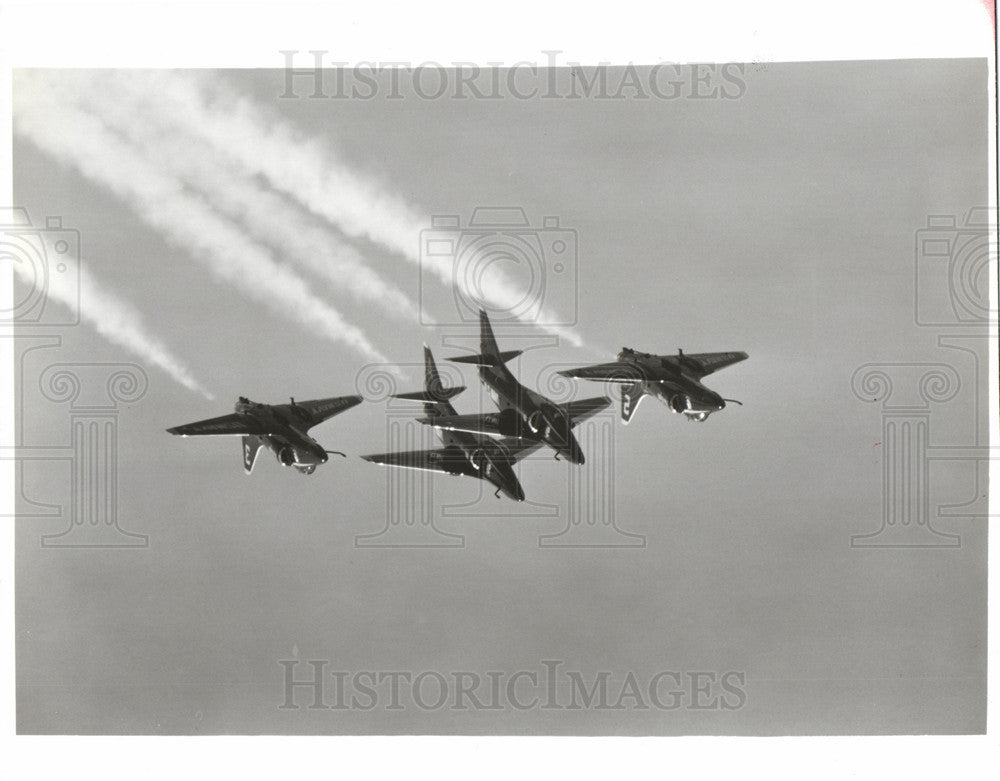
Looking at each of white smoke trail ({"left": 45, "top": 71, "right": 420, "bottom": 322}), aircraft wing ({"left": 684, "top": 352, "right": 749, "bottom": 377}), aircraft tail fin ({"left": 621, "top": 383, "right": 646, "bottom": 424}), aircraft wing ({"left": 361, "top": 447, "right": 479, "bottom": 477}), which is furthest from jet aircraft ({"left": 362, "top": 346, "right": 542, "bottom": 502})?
aircraft wing ({"left": 684, "top": 352, "right": 749, "bottom": 377})

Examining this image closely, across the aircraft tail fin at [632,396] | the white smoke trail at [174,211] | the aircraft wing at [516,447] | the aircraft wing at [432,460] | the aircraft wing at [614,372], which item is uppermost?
the white smoke trail at [174,211]

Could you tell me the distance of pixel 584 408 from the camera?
6051mm

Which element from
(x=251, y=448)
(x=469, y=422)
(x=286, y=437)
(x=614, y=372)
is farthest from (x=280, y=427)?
(x=614, y=372)

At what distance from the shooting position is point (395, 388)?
604 cm

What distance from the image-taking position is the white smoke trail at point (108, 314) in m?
6.02

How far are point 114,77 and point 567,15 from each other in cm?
432

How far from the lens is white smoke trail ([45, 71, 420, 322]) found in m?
6.00

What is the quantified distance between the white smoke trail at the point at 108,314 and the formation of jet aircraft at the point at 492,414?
31.7 inches

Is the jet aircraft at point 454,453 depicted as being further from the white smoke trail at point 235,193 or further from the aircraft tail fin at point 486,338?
the white smoke trail at point 235,193

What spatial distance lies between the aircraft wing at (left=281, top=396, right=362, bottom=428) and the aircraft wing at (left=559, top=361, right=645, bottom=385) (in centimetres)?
222

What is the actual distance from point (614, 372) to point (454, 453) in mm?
1708

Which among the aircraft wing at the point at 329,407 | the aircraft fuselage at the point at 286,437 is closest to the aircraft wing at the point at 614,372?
the aircraft wing at the point at 329,407

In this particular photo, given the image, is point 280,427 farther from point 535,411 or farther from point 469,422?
point 535,411
